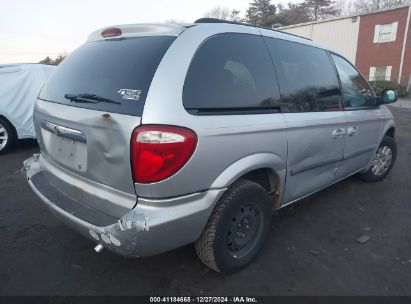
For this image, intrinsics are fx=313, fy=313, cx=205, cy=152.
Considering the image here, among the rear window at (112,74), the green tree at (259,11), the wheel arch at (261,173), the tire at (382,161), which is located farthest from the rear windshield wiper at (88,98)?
the green tree at (259,11)

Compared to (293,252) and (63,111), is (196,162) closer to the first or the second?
(63,111)

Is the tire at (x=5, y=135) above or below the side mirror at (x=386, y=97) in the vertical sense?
below

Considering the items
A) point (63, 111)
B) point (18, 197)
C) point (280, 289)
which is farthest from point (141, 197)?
point (18, 197)

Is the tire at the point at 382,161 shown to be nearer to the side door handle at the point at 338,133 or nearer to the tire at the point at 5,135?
the side door handle at the point at 338,133

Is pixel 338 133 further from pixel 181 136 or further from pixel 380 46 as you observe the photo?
pixel 380 46

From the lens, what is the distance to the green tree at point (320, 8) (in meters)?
45.7

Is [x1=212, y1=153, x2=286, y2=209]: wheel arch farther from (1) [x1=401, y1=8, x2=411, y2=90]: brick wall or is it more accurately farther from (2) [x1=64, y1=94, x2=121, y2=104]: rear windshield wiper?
(1) [x1=401, y1=8, x2=411, y2=90]: brick wall

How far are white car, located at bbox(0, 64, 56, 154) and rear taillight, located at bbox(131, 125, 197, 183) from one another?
5362mm

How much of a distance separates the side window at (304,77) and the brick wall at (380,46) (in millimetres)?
22449

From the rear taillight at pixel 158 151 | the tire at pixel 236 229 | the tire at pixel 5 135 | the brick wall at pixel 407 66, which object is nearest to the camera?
the rear taillight at pixel 158 151

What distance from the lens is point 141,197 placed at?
6.40 ft

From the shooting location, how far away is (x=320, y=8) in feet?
152

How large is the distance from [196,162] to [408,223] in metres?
2.81

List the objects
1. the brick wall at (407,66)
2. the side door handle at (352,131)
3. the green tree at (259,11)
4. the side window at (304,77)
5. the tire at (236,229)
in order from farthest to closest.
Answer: the green tree at (259,11)
the brick wall at (407,66)
the side door handle at (352,131)
the side window at (304,77)
the tire at (236,229)
